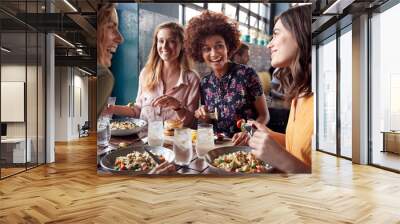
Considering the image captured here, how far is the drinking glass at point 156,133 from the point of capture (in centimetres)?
Answer: 548

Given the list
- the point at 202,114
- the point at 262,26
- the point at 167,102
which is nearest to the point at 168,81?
the point at 167,102

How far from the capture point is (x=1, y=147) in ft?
18.7

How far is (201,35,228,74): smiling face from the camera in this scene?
548cm

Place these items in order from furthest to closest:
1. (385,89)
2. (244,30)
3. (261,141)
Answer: (385,89) < (244,30) < (261,141)

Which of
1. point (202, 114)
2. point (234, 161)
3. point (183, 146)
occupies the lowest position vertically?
point (234, 161)

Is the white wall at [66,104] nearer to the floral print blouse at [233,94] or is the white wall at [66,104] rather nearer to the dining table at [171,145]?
the dining table at [171,145]

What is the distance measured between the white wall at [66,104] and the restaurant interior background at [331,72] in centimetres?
485

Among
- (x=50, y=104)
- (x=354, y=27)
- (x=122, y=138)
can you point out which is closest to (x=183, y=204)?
(x=122, y=138)

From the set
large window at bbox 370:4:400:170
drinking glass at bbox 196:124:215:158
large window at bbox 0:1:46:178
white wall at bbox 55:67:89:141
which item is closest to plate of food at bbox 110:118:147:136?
drinking glass at bbox 196:124:215:158

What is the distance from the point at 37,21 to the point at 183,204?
4596 millimetres

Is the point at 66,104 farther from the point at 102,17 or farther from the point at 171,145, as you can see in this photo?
the point at 171,145

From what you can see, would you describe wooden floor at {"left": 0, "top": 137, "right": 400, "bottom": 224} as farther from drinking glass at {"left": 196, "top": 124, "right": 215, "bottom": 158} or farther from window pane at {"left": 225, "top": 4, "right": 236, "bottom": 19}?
window pane at {"left": 225, "top": 4, "right": 236, "bottom": 19}

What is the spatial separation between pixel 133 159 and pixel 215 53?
2.03 meters

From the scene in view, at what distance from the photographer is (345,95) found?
799 centimetres
